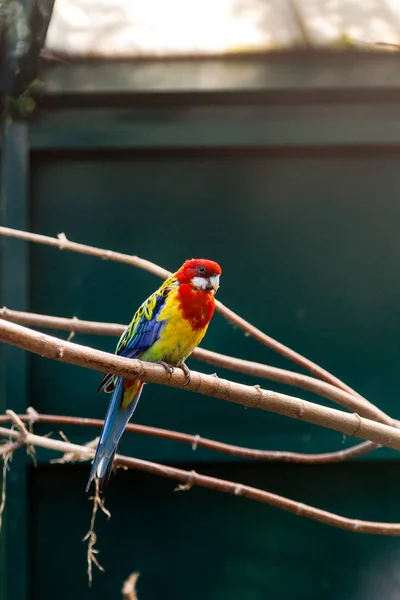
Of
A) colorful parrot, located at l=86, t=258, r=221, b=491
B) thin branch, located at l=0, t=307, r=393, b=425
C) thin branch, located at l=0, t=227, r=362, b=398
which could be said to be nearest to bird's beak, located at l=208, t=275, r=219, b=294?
colorful parrot, located at l=86, t=258, r=221, b=491

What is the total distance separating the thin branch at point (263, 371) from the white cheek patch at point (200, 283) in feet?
0.77

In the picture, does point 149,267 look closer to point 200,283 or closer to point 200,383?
point 200,283

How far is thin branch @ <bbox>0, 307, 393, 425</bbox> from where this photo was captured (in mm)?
2256

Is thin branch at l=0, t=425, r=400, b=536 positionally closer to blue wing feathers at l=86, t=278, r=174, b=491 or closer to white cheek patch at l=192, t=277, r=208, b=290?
blue wing feathers at l=86, t=278, r=174, b=491

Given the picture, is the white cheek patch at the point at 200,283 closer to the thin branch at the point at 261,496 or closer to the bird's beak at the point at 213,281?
the bird's beak at the point at 213,281

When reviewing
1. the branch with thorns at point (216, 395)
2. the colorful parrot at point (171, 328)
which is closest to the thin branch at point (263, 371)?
the branch with thorns at point (216, 395)

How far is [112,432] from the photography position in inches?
83.4

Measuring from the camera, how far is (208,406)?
3318 mm

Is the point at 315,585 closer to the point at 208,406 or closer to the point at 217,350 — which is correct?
the point at 208,406

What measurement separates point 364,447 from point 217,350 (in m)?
1.04

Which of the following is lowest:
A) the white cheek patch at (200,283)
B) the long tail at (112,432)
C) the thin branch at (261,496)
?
the thin branch at (261,496)

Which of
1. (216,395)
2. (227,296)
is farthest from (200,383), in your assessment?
(227,296)

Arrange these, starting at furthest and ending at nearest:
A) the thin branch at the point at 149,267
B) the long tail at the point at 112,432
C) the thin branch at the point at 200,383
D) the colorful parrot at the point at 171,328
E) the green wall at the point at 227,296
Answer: the green wall at the point at 227,296
the thin branch at the point at 149,267
the colorful parrot at the point at 171,328
the long tail at the point at 112,432
the thin branch at the point at 200,383

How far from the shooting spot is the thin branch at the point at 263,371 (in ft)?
7.40
